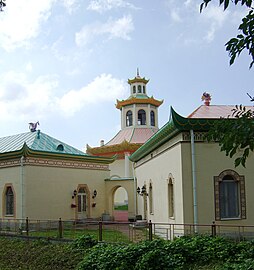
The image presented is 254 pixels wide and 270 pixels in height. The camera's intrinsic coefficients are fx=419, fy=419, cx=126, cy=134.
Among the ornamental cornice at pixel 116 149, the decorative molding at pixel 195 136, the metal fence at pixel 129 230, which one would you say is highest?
the ornamental cornice at pixel 116 149

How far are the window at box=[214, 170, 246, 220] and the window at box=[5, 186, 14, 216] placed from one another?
10.3m

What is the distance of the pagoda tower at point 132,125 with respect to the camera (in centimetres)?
3161

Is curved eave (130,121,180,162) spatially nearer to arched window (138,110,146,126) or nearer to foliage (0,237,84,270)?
foliage (0,237,84,270)

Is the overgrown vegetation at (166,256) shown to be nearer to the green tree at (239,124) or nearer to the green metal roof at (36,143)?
the green tree at (239,124)

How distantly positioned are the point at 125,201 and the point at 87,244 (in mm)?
21211

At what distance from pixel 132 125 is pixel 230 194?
20949mm

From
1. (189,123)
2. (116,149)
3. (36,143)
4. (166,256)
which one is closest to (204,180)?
(189,123)

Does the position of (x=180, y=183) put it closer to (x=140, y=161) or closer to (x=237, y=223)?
(x=237, y=223)

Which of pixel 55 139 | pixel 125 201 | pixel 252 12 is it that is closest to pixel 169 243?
pixel 252 12

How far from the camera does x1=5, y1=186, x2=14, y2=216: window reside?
1887 centimetres

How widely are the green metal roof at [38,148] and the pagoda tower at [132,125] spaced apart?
8788 millimetres

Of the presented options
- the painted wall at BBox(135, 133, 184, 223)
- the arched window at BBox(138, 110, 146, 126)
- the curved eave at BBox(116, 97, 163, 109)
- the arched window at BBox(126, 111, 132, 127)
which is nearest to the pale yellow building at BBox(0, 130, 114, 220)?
the painted wall at BBox(135, 133, 184, 223)

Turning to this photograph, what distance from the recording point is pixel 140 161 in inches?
845

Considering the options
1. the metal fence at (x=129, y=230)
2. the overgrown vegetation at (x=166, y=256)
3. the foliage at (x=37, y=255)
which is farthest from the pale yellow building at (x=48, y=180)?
the overgrown vegetation at (x=166, y=256)
